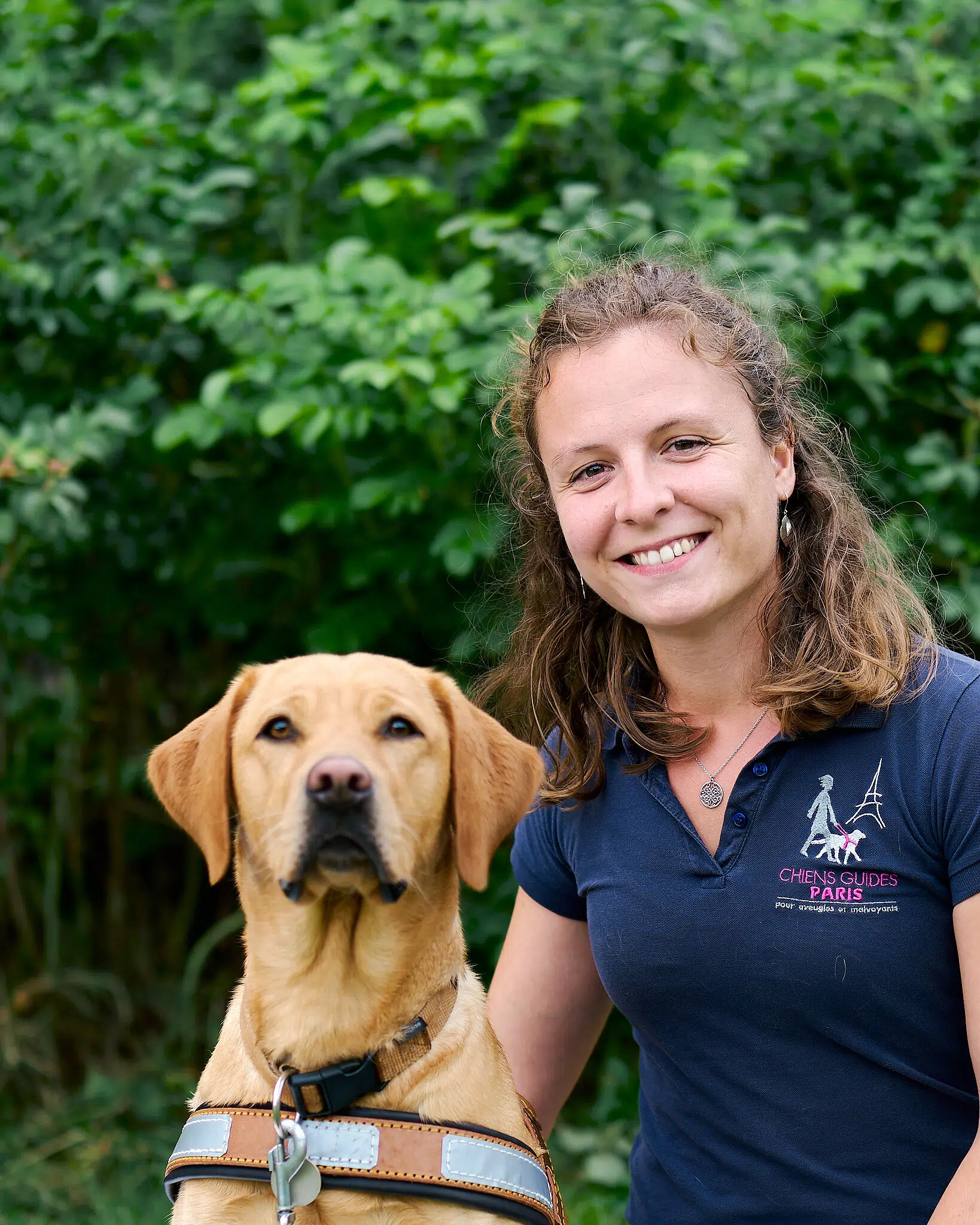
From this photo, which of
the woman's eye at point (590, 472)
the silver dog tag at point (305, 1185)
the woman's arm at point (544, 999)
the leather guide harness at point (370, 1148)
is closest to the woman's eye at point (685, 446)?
the woman's eye at point (590, 472)

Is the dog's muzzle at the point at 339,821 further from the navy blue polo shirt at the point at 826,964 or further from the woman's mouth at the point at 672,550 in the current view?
the woman's mouth at the point at 672,550

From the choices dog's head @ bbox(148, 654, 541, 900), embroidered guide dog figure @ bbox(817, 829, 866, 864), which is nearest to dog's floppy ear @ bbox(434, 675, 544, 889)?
dog's head @ bbox(148, 654, 541, 900)

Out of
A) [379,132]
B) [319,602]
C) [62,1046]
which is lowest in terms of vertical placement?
[62,1046]

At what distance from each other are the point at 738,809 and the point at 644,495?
537 mm

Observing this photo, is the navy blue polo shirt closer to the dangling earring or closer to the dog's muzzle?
the dangling earring

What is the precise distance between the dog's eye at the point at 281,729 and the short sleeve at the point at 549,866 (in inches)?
23.4

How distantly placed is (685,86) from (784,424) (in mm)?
1493

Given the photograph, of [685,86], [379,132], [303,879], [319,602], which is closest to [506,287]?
[379,132]

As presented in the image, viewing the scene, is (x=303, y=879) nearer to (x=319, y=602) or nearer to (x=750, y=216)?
A: (x=319, y=602)

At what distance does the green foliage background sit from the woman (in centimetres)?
59

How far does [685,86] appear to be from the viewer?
3.39 metres

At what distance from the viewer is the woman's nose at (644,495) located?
2100mm

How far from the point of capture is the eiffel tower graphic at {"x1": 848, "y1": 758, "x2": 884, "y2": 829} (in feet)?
6.55

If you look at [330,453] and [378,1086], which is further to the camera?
[330,453]
